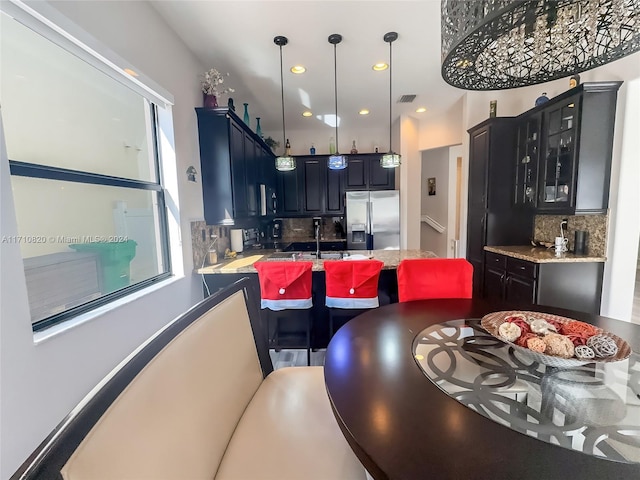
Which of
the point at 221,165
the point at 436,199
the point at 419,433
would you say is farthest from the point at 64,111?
the point at 436,199

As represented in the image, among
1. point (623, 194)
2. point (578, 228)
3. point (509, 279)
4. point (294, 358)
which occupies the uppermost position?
point (623, 194)

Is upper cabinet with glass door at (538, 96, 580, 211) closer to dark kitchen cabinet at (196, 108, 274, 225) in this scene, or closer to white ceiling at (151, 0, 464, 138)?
white ceiling at (151, 0, 464, 138)

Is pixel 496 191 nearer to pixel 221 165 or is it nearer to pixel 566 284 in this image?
pixel 566 284

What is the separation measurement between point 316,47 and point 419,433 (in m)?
2.93

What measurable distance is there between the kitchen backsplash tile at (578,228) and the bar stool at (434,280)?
1.82 metres

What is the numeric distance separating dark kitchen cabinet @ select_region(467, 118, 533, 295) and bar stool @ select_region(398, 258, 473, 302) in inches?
76.0

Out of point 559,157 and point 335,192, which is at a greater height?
point 559,157

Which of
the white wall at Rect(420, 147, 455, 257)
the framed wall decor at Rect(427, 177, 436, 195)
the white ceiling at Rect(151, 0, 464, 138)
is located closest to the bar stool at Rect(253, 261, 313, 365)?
the white ceiling at Rect(151, 0, 464, 138)

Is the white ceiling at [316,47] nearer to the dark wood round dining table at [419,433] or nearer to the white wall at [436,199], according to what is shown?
the white wall at [436,199]

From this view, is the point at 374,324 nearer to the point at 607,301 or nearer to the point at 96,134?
the point at 96,134

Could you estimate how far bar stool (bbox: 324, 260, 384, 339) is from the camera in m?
2.04

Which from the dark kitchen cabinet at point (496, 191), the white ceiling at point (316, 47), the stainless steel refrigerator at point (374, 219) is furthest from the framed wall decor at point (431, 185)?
the dark kitchen cabinet at point (496, 191)

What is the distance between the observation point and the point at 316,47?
2.54 m
